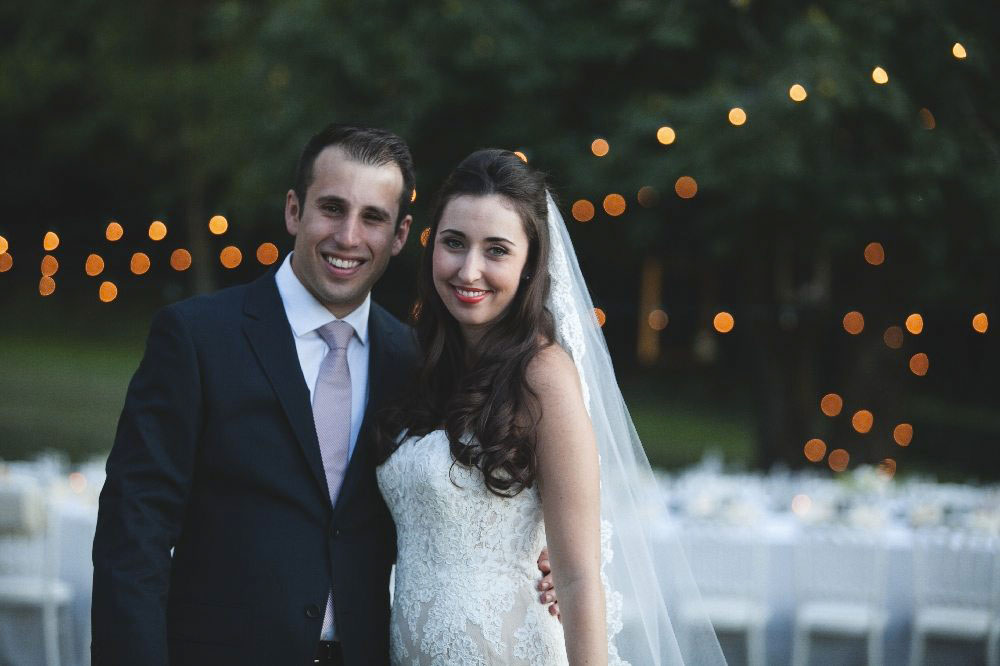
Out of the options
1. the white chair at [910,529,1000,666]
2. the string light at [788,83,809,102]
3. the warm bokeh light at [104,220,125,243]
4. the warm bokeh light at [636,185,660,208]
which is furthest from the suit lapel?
the warm bokeh light at [636,185,660,208]

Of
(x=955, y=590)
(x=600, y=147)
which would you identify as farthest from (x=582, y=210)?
(x=955, y=590)

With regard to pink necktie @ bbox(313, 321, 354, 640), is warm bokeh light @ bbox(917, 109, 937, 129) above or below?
above

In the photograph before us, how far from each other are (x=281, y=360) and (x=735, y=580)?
13.4 feet

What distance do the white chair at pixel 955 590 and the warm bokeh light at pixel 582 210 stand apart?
13.8ft

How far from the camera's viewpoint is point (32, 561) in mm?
6285

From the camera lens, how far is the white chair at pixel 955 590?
6082 millimetres

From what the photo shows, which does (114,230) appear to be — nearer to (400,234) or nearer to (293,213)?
(293,213)

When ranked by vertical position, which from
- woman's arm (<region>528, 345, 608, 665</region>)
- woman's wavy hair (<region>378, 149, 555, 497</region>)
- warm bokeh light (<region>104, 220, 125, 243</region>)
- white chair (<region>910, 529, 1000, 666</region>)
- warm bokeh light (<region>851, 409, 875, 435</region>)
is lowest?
white chair (<region>910, 529, 1000, 666</region>)

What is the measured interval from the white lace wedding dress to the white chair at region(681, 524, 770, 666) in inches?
139

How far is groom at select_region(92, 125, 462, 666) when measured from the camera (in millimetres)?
2486

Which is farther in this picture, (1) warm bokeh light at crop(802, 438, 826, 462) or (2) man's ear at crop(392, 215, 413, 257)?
(1) warm bokeh light at crop(802, 438, 826, 462)

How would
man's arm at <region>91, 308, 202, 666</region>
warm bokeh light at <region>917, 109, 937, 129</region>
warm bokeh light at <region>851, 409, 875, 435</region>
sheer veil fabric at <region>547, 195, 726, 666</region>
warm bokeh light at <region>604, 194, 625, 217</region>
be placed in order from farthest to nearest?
warm bokeh light at <region>851, 409, 875, 435</region>
warm bokeh light at <region>604, 194, 625, 217</region>
warm bokeh light at <region>917, 109, 937, 129</region>
sheer veil fabric at <region>547, 195, 726, 666</region>
man's arm at <region>91, 308, 202, 666</region>

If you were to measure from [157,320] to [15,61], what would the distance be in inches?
667

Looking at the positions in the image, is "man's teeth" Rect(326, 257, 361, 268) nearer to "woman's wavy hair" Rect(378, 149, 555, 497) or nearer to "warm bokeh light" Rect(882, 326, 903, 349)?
"woman's wavy hair" Rect(378, 149, 555, 497)
